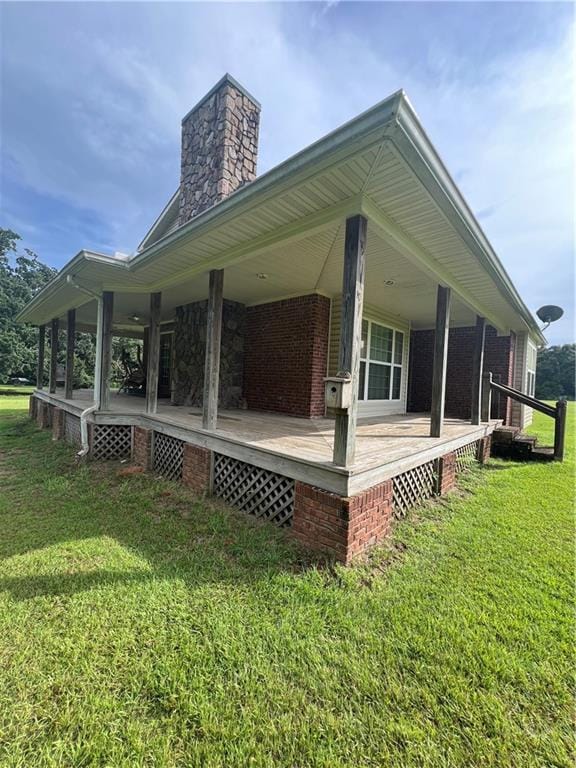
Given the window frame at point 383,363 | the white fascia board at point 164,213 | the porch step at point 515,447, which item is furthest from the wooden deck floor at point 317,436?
the white fascia board at point 164,213

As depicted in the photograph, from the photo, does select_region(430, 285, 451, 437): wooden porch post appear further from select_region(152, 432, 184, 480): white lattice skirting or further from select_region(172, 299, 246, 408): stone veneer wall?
select_region(172, 299, 246, 408): stone veneer wall

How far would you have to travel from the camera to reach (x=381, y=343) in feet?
27.2

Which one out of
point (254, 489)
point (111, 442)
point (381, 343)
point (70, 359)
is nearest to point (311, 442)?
point (254, 489)

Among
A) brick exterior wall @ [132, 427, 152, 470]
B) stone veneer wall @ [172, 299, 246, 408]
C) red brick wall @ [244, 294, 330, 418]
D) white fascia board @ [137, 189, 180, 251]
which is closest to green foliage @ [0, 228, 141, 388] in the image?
white fascia board @ [137, 189, 180, 251]

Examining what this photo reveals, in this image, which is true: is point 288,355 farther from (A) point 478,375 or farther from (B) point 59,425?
(B) point 59,425

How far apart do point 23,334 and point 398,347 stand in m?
29.3

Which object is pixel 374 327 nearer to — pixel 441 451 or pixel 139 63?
pixel 441 451

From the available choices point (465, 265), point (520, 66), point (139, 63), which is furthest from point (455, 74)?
point (139, 63)

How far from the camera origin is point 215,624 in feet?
7.40

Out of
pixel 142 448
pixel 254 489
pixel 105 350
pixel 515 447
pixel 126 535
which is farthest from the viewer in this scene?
pixel 515 447

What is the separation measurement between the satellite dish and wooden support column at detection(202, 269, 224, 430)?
56.0 feet

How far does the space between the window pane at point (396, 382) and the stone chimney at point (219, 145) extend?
5.93 metres

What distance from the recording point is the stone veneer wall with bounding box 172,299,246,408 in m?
7.87

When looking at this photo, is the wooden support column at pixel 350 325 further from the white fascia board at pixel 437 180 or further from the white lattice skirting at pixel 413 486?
the white lattice skirting at pixel 413 486
